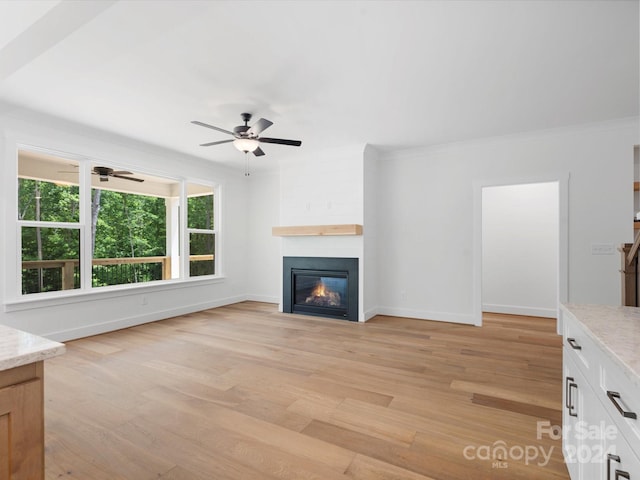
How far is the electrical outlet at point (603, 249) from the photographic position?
4.05m

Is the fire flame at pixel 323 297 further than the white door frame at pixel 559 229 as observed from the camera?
Yes

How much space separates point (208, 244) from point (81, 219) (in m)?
2.22

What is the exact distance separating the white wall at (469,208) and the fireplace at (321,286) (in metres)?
0.67

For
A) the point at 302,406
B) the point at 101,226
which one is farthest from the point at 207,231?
the point at 302,406

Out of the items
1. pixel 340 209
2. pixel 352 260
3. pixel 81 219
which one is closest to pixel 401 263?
pixel 352 260

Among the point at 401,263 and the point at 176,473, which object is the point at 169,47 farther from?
the point at 401,263

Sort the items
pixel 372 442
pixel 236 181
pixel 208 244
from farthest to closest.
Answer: pixel 236 181 < pixel 208 244 < pixel 372 442

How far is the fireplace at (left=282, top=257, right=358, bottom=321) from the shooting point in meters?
5.11

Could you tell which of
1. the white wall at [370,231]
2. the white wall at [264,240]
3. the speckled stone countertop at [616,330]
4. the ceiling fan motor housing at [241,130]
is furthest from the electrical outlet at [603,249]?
the white wall at [264,240]

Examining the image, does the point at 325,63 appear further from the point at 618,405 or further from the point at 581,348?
the point at 618,405

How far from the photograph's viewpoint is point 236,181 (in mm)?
6629

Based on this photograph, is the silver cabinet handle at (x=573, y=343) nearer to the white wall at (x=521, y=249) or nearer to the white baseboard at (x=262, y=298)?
the white wall at (x=521, y=249)

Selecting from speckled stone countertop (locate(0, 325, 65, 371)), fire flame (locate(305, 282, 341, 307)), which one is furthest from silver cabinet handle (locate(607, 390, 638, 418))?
fire flame (locate(305, 282, 341, 307))

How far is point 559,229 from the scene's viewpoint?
429 centimetres
